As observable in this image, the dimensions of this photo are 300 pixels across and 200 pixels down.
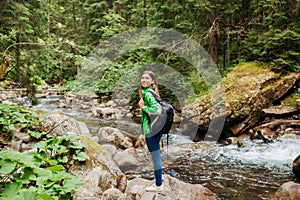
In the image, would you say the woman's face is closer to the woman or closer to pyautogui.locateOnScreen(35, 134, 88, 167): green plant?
the woman

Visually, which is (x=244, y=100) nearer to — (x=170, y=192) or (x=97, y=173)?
(x=170, y=192)

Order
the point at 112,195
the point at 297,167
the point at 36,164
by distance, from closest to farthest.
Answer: the point at 36,164 < the point at 112,195 < the point at 297,167

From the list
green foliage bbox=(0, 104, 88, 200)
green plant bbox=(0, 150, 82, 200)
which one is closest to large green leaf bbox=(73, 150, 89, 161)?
green foliage bbox=(0, 104, 88, 200)

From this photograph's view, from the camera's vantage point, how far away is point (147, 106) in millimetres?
2941

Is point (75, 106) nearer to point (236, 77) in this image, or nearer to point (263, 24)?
point (236, 77)

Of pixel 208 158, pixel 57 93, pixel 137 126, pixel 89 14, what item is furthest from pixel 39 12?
pixel 89 14

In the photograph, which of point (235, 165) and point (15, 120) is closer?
point (15, 120)

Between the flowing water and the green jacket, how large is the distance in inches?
98.7

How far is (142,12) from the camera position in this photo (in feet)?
48.3

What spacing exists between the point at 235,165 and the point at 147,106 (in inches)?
162

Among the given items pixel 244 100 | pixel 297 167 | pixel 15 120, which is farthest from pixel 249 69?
pixel 15 120

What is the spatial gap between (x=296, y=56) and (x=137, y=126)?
6409 millimetres

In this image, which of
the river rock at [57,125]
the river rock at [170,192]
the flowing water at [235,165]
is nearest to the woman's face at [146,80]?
the river rock at [170,192]

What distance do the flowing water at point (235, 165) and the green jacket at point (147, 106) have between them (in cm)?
251
